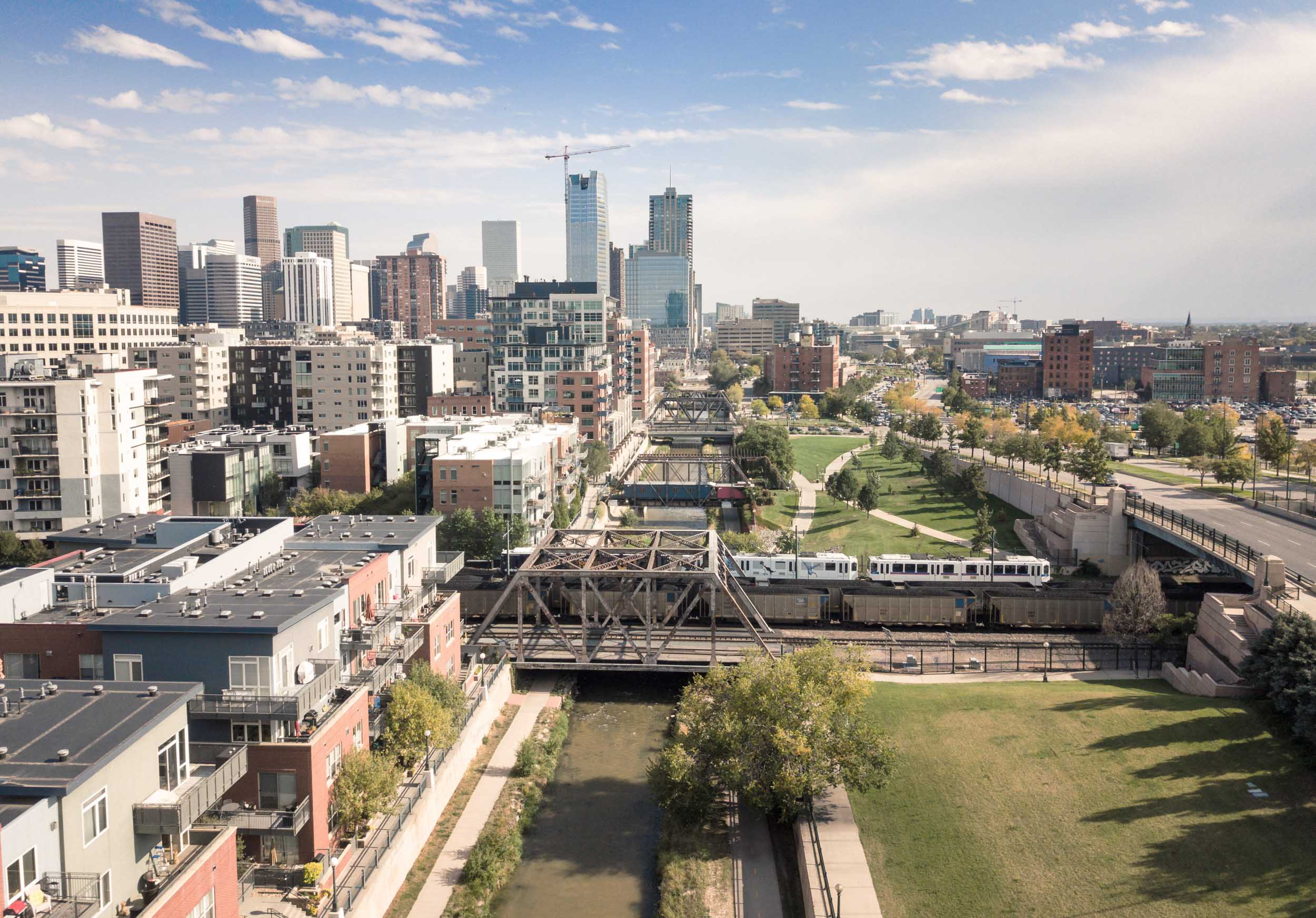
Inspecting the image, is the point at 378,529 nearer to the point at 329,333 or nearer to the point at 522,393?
the point at 522,393

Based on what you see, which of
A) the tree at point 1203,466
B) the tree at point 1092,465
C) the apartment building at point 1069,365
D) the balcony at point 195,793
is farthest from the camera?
the apartment building at point 1069,365

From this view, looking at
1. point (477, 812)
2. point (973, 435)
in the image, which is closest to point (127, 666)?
point (477, 812)

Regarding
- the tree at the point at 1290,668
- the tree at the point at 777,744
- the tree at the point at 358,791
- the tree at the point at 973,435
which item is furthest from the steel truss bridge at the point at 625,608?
the tree at the point at 973,435

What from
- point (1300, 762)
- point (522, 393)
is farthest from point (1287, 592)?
point (522, 393)

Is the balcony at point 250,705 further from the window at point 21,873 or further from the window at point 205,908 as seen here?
the window at point 21,873

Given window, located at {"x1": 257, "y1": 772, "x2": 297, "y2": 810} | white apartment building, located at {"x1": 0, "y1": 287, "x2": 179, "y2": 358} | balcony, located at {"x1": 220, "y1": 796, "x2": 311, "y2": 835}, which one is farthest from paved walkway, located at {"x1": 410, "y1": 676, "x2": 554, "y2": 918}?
white apartment building, located at {"x1": 0, "y1": 287, "x2": 179, "y2": 358}

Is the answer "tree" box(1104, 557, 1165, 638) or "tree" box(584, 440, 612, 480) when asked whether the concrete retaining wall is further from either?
"tree" box(584, 440, 612, 480)

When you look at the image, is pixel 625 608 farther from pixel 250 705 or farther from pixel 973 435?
pixel 973 435
